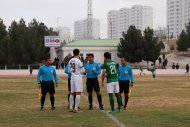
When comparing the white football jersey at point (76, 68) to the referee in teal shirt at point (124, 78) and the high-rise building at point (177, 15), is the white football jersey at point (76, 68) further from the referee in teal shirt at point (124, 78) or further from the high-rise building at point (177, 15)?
the high-rise building at point (177, 15)

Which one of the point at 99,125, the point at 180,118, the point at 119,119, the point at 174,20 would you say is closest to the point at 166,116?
the point at 180,118

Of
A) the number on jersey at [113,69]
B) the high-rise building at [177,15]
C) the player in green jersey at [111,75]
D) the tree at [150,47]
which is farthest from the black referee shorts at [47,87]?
the high-rise building at [177,15]

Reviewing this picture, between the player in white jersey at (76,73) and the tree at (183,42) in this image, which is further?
the tree at (183,42)

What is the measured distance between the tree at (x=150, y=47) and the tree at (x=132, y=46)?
42.9 inches

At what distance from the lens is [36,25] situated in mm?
93562

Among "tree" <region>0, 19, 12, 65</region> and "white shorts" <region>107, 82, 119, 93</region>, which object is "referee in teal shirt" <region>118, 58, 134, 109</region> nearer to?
"white shorts" <region>107, 82, 119, 93</region>

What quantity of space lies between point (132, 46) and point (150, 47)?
380cm

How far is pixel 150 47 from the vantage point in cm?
8669

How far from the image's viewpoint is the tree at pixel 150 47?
85.6 m

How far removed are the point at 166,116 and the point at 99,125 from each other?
278cm

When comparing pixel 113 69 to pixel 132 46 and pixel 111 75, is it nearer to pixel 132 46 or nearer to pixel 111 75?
pixel 111 75

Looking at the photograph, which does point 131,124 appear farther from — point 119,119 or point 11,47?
point 11,47

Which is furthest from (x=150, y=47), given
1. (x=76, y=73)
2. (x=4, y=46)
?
(x=76, y=73)

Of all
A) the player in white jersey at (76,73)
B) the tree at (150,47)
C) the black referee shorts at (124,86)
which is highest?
the tree at (150,47)
